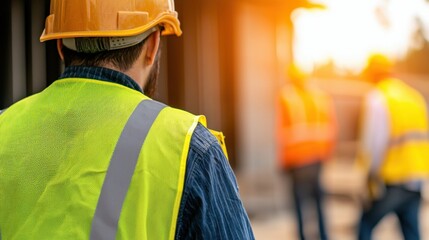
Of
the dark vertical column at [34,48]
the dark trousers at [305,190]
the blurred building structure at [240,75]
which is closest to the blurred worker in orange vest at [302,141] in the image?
the dark trousers at [305,190]

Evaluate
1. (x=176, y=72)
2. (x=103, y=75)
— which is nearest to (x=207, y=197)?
(x=103, y=75)

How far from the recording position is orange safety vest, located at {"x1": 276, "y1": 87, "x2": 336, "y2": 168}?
258 inches

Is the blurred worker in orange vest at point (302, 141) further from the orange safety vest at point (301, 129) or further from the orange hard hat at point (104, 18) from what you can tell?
the orange hard hat at point (104, 18)

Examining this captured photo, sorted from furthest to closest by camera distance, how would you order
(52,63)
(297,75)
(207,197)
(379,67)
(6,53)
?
1. (297,75)
2. (379,67)
3. (52,63)
4. (6,53)
5. (207,197)

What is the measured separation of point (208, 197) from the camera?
4.94 feet

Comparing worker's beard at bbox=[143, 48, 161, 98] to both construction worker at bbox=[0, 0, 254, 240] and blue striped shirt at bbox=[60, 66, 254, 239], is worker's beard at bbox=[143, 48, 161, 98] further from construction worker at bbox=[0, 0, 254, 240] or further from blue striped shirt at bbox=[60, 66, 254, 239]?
blue striped shirt at bbox=[60, 66, 254, 239]

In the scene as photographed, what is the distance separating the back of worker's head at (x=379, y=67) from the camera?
18.2 feet

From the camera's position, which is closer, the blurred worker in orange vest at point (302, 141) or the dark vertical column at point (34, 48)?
the dark vertical column at point (34, 48)

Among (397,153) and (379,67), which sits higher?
(379,67)

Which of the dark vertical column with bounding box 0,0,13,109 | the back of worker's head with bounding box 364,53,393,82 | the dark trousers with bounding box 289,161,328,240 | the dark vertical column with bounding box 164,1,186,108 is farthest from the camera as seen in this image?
the dark vertical column with bounding box 164,1,186,108

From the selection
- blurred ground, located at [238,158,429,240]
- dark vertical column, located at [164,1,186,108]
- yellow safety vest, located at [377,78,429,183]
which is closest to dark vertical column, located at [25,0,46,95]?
yellow safety vest, located at [377,78,429,183]

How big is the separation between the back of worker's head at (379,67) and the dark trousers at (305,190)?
132 cm

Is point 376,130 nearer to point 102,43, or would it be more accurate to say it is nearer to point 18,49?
point 18,49

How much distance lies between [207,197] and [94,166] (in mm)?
279
